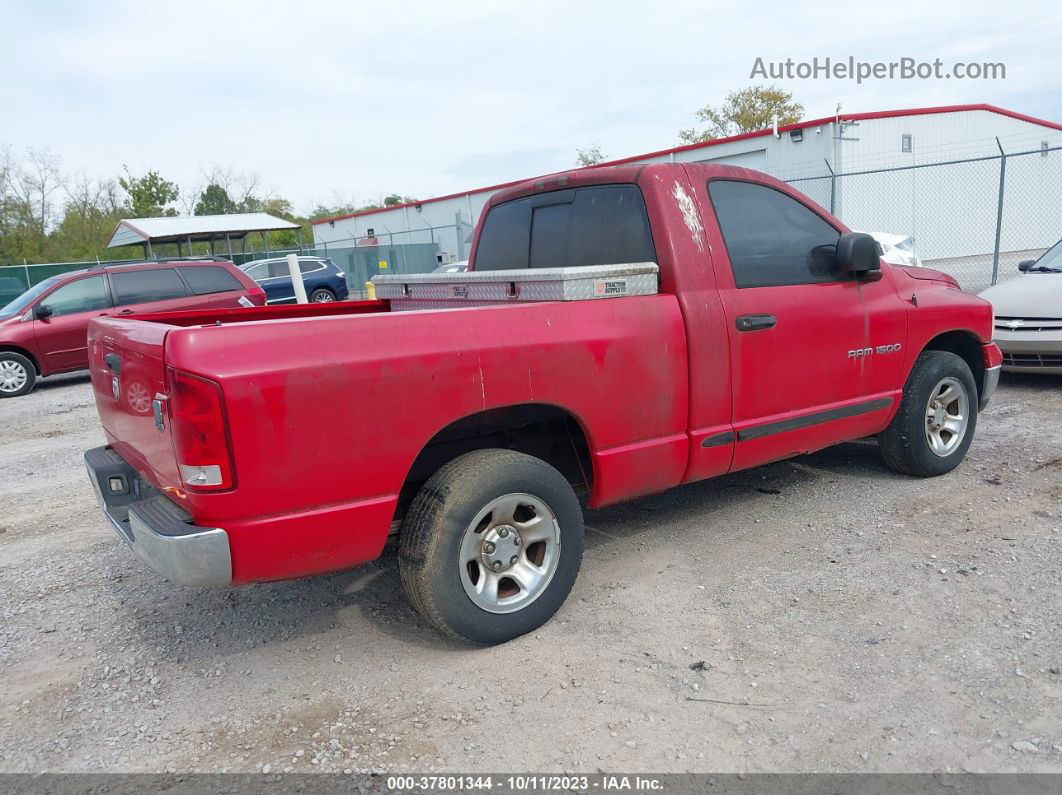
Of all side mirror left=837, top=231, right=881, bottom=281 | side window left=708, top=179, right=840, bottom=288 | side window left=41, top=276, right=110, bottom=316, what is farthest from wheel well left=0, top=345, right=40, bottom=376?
side mirror left=837, top=231, right=881, bottom=281

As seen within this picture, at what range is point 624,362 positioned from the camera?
3.55m

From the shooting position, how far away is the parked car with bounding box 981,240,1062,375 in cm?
729

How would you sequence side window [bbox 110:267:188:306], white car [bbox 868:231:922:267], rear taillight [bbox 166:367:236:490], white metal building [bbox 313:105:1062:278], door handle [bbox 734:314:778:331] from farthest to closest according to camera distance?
white metal building [bbox 313:105:1062:278] < white car [bbox 868:231:922:267] < side window [bbox 110:267:188:306] < door handle [bbox 734:314:778:331] < rear taillight [bbox 166:367:236:490]

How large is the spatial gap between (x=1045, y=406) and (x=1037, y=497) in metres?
A: 2.72

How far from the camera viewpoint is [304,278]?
2038 cm

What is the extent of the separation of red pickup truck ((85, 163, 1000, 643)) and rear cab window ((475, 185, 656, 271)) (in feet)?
0.05

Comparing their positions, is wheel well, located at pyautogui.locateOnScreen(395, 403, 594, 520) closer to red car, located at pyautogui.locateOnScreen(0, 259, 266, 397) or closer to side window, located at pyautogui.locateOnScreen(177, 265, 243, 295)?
red car, located at pyautogui.locateOnScreen(0, 259, 266, 397)

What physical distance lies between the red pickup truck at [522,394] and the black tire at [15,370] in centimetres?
859

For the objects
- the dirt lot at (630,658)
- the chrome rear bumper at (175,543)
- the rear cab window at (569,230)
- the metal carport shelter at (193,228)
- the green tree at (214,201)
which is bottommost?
the dirt lot at (630,658)

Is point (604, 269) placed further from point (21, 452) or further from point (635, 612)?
point (21, 452)

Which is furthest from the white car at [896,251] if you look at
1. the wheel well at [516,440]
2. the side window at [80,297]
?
the side window at [80,297]

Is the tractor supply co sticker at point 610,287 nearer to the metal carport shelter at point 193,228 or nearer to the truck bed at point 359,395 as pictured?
the truck bed at point 359,395

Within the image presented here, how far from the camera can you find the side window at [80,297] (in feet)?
38.2

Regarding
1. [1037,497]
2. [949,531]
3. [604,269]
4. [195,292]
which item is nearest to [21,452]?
[195,292]
